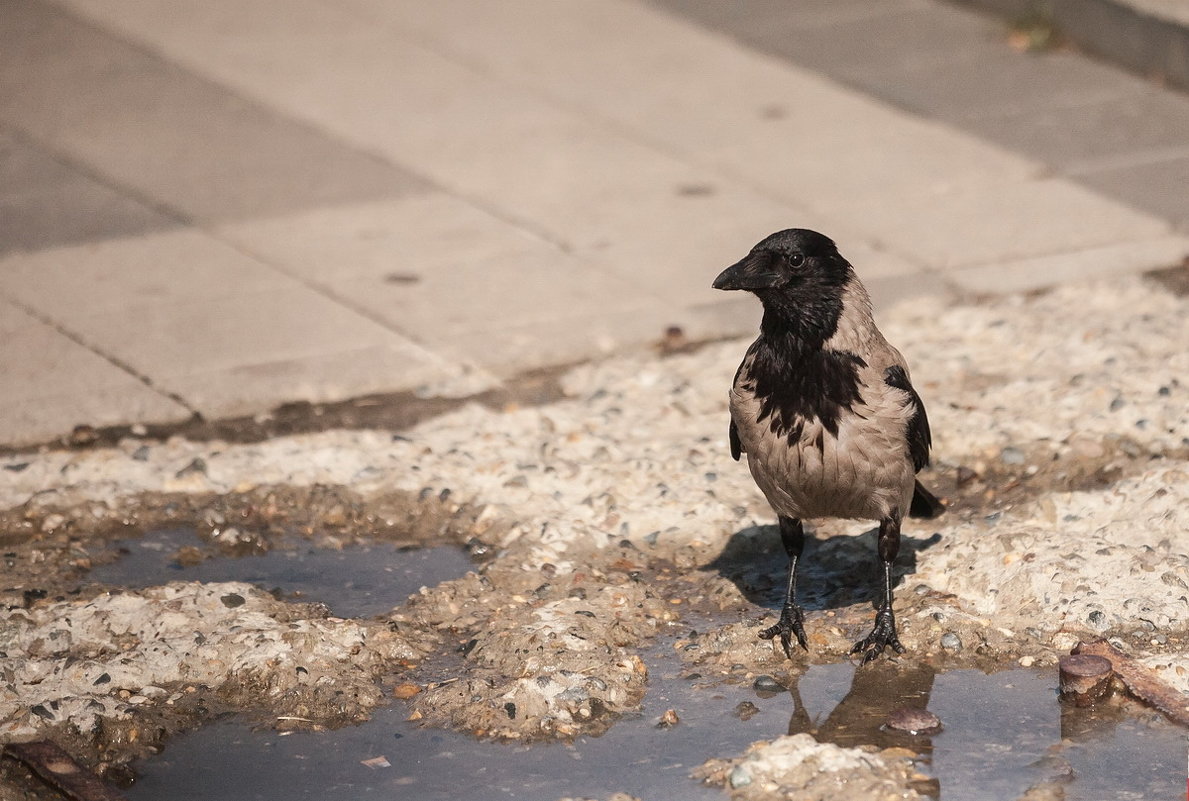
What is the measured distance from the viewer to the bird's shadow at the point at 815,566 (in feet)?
19.2

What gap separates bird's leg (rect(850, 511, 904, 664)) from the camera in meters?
5.34

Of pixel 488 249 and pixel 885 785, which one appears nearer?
pixel 885 785

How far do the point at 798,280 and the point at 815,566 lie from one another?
1.38m

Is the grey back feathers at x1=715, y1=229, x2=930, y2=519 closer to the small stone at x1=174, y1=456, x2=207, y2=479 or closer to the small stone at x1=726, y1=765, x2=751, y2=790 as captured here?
the small stone at x1=726, y1=765, x2=751, y2=790

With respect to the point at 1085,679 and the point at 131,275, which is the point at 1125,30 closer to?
the point at 131,275

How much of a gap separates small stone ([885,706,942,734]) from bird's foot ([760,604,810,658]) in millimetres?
469

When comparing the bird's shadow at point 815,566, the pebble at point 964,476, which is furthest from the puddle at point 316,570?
the pebble at point 964,476

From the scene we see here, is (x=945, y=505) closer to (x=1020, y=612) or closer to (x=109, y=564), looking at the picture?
(x=1020, y=612)

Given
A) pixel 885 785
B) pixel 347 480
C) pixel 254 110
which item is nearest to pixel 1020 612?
pixel 885 785

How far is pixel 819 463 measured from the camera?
5.18 metres

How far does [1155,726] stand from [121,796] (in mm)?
2960

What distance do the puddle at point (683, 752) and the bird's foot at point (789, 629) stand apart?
220 mm

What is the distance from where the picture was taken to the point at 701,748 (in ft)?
16.0

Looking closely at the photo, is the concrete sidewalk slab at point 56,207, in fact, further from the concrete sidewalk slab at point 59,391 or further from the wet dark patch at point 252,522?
the wet dark patch at point 252,522
